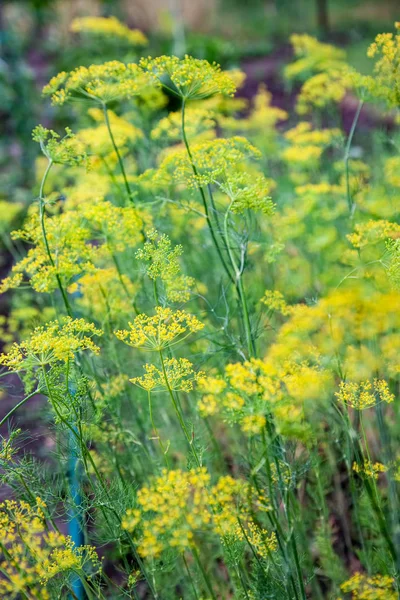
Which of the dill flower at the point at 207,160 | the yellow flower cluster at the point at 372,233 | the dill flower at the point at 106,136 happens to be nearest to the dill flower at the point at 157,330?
the dill flower at the point at 207,160

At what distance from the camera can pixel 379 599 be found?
5.86 ft

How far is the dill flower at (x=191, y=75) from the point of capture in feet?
6.33

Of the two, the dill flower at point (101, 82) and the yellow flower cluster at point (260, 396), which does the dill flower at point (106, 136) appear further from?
the yellow flower cluster at point (260, 396)

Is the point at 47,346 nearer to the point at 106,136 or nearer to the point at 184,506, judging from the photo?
the point at 184,506

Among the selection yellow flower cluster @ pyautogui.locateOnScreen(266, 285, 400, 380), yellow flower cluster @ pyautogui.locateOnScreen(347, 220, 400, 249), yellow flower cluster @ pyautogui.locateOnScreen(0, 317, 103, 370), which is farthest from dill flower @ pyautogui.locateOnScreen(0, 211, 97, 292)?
yellow flower cluster @ pyautogui.locateOnScreen(347, 220, 400, 249)

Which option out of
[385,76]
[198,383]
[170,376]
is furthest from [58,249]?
[385,76]

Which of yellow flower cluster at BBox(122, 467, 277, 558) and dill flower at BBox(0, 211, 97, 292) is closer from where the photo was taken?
yellow flower cluster at BBox(122, 467, 277, 558)

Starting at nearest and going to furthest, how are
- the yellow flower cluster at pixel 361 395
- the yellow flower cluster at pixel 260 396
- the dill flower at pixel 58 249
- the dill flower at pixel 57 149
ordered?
1. the yellow flower cluster at pixel 260 396
2. the yellow flower cluster at pixel 361 395
3. the dill flower at pixel 57 149
4. the dill flower at pixel 58 249

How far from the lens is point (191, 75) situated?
193 centimetres

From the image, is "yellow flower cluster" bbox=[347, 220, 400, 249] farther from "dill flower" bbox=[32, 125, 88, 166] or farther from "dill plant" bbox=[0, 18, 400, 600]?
"dill flower" bbox=[32, 125, 88, 166]

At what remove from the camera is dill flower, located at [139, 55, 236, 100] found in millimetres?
1929

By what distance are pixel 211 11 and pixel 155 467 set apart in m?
15.9

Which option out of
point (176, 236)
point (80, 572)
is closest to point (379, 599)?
point (80, 572)

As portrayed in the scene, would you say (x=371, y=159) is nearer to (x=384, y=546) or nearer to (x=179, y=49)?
(x=384, y=546)
